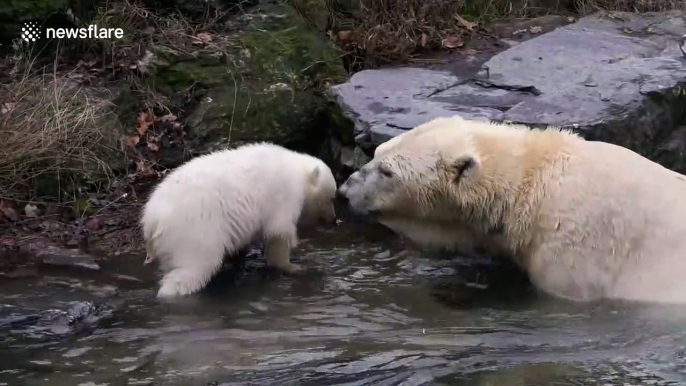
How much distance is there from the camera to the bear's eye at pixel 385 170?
5.23 metres

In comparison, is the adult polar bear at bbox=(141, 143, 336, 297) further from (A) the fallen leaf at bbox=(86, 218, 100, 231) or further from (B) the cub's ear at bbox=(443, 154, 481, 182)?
(A) the fallen leaf at bbox=(86, 218, 100, 231)

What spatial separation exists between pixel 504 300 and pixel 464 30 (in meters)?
4.88

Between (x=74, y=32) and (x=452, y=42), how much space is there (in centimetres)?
349

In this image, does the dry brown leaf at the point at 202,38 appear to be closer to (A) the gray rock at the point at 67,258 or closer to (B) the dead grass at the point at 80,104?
(B) the dead grass at the point at 80,104

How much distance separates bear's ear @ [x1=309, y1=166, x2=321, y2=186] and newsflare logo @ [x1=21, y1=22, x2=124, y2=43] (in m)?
3.10

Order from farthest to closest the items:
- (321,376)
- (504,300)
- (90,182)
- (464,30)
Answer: (464,30) < (90,182) < (504,300) < (321,376)

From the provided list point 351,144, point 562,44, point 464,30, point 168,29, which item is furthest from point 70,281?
point 464,30

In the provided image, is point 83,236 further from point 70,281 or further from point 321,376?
point 321,376

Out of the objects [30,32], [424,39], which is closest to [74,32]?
[30,32]

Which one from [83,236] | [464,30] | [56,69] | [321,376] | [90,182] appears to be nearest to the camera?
[321,376]

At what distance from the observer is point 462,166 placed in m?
5.02

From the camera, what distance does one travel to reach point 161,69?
8.05 m

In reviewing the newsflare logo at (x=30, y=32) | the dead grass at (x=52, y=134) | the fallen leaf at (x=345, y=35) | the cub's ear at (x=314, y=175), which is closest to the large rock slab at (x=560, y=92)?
the cub's ear at (x=314, y=175)

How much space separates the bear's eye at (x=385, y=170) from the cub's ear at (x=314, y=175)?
2.40 feet
